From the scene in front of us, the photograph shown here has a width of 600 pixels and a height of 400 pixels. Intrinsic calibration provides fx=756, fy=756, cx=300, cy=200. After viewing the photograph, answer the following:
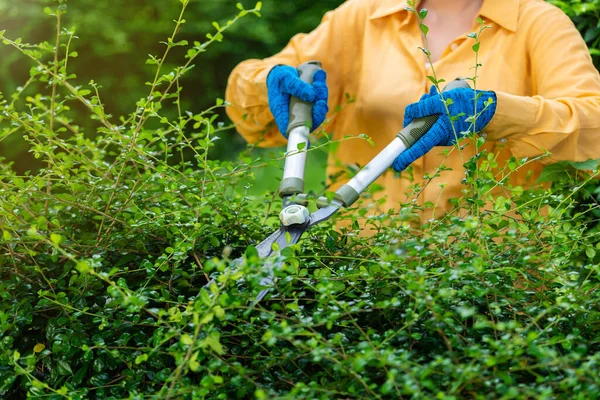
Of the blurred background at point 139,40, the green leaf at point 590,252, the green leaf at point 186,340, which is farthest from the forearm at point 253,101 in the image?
the blurred background at point 139,40

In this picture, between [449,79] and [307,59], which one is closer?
[449,79]

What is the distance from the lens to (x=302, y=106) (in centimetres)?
180

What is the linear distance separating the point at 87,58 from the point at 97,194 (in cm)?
377

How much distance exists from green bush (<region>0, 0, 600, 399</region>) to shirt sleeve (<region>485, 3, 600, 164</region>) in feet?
0.97

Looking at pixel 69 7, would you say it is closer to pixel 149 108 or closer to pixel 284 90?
pixel 284 90

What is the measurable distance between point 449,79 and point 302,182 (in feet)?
2.10

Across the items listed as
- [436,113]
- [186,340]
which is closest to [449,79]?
[436,113]

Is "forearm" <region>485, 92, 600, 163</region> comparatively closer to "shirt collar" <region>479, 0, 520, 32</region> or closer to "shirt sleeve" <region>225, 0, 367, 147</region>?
"shirt collar" <region>479, 0, 520, 32</region>

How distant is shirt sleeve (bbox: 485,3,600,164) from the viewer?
67.9 inches

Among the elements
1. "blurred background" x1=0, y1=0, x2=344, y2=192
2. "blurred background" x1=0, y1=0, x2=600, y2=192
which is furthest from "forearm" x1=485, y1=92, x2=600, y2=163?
"blurred background" x1=0, y1=0, x2=600, y2=192

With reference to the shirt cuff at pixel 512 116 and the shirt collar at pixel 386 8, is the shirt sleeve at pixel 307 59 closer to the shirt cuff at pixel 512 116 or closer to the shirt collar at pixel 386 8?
the shirt collar at pixel 386 8

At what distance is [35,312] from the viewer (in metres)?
1.31

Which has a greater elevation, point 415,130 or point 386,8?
point 386,8

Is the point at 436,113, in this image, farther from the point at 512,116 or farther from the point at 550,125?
the point at 550,125
